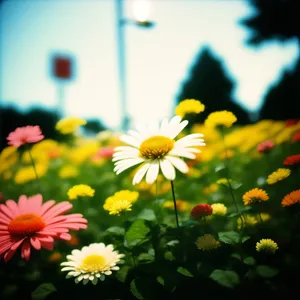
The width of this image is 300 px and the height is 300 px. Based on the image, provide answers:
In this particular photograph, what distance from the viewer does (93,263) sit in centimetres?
74

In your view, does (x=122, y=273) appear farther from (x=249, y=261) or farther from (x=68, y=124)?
(x=68, y=124)

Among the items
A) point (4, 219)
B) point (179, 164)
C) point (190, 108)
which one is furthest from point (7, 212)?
point (190, 108)

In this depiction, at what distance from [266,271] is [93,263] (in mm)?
439

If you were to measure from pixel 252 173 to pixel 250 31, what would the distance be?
1438 centimetres

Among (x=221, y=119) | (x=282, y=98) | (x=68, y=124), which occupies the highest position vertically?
(x=282, y=98)

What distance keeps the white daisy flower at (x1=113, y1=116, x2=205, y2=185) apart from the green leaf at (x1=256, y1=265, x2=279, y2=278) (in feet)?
1.11

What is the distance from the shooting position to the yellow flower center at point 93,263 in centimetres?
73

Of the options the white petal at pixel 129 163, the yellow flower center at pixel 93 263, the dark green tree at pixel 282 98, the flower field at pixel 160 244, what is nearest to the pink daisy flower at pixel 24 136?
the flower field at pixel 160 244

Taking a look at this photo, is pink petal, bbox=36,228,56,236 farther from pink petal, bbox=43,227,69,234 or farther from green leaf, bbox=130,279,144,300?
green leaf, bbox=130,279,144,300

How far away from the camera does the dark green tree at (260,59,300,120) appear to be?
429 cm

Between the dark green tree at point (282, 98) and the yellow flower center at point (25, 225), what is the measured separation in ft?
13.5

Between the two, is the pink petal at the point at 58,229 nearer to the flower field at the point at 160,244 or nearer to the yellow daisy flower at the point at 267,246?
the flower field at the point at 160,244

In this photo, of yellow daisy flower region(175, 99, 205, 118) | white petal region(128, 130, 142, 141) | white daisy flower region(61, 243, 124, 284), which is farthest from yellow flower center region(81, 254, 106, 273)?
yellow daisy flower region(175, 99, 205, 118)

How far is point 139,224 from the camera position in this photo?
77 centimetres
